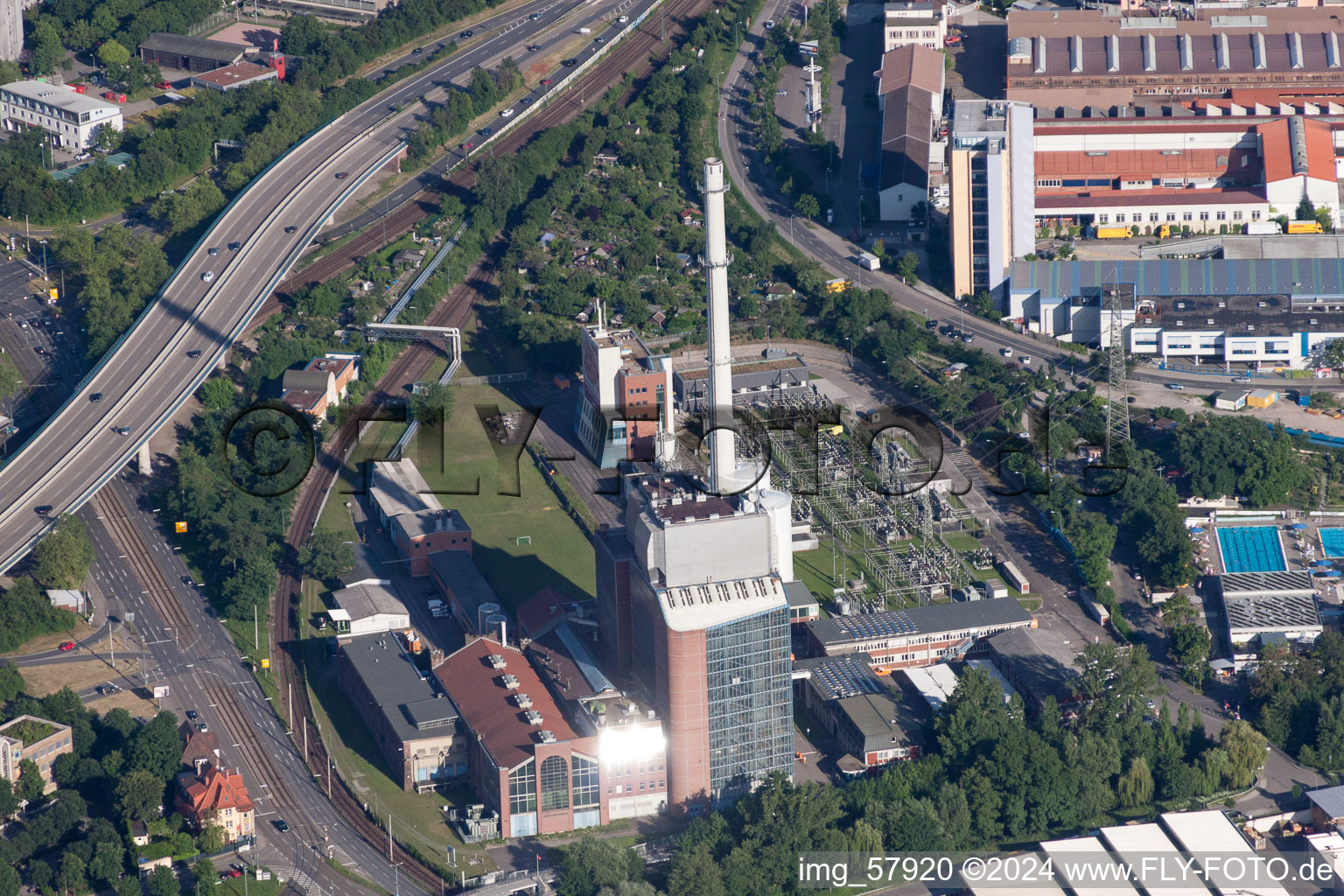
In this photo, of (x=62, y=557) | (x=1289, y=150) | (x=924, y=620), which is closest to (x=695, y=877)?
(x=924, y=620)

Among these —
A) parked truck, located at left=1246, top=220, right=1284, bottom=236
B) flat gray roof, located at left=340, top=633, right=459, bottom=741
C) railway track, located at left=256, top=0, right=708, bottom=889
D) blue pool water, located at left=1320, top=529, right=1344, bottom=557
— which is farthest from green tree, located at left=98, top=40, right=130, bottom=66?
blue pool water, located at left=1320, top=529, right=1344, bottom=557

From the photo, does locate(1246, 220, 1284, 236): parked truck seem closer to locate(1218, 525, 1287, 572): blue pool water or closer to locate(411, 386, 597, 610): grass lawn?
locate(1218, 525, 1287, 572): blue pool water

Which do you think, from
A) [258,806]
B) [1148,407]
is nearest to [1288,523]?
[1148,407]

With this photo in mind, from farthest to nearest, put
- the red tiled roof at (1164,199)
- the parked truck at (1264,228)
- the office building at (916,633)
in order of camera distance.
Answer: the red tiled roof at (1164,199) → the parked truck at (1264,228) → the office building at (916,633)

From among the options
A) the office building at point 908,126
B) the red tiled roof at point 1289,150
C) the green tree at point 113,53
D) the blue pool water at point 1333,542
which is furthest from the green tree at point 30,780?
the red tiled roof at point 1289,150

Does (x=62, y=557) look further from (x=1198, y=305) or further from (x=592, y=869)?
(x=1198, y=305)

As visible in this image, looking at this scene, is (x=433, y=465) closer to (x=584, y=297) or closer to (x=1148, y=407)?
(x=584, y=297)

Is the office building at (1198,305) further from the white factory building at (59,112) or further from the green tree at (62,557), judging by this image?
the white factory building at (59,112)
